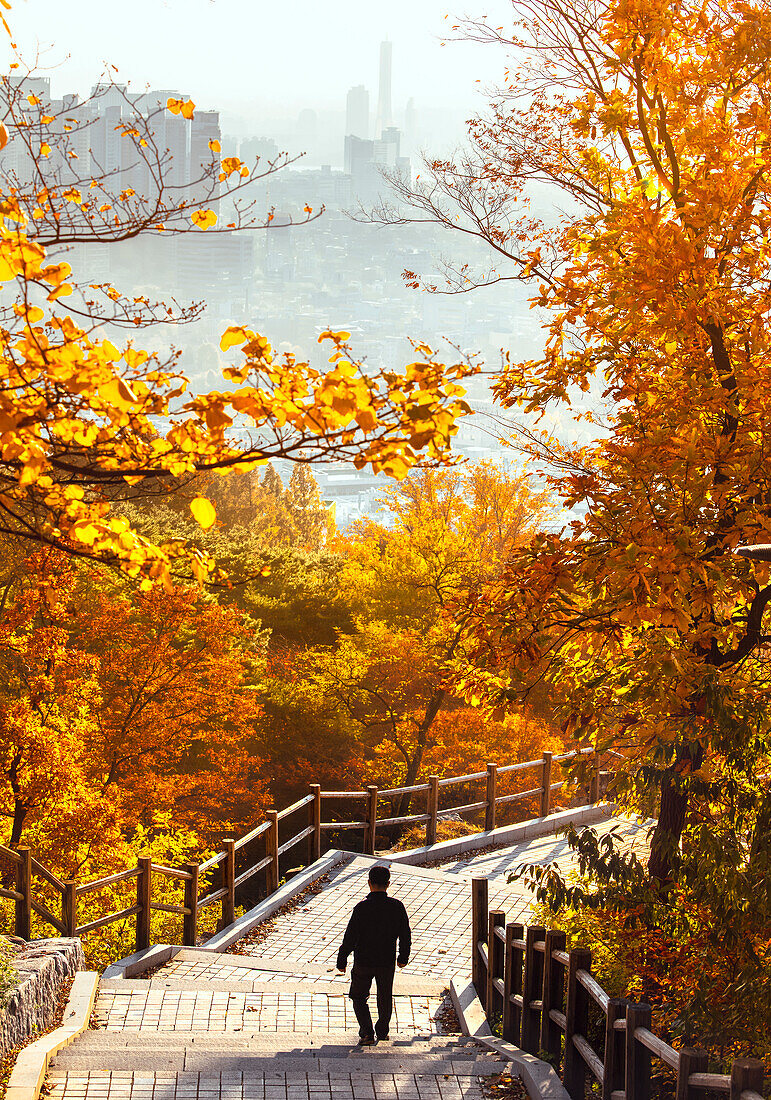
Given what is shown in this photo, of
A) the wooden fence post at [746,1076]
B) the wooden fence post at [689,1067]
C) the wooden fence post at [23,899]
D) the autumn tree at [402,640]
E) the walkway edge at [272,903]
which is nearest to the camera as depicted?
the wooden fence post at [746,1076]

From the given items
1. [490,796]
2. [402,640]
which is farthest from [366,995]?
[402,640]

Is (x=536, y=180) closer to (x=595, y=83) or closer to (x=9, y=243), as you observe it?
(x=595, y=83)

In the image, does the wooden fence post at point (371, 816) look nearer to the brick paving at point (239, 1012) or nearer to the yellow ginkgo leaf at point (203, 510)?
the brick paving at point (239, 1012)

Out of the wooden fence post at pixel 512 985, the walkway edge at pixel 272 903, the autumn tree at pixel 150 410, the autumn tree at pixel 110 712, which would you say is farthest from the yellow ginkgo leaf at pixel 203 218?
the autumn tree at pixel 110 712

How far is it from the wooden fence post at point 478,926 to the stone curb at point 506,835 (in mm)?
3758

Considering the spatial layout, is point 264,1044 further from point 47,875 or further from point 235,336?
point 235,336

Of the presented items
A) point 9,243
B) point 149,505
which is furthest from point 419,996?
point 149,505

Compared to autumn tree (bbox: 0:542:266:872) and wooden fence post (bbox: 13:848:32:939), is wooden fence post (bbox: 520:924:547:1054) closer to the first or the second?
wooden fence post (bbox: 13:848:32:939)

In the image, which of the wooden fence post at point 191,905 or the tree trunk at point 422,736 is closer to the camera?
the wooden fence post at point 191,905

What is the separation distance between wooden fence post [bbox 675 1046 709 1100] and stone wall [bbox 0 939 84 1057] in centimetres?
348

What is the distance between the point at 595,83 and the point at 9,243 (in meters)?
6.36

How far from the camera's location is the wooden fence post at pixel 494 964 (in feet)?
22.2

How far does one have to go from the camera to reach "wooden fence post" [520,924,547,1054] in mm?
5680

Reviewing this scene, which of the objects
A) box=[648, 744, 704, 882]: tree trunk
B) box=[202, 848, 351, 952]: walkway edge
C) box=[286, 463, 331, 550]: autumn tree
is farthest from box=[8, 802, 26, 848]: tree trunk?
box=[286, 463, 331, 550]: autumn tree
